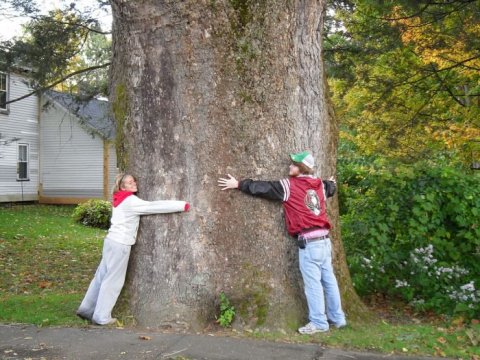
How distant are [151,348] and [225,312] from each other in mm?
898

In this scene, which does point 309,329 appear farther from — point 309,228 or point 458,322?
point 458,322

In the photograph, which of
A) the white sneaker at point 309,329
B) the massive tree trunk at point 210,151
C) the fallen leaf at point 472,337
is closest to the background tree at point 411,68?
the massive tree trunk at point 210,151

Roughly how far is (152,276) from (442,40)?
38.4 ft

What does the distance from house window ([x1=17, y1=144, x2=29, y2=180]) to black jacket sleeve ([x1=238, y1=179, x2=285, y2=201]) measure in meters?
26.1

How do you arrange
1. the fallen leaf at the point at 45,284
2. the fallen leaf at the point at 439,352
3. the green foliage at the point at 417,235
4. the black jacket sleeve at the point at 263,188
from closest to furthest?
the fallen leaf at the point at 439,352
the black jacket sleeve at the point at 263,188
the green foliage at the point at 417,235
the fallen leaf at the point at 45,284

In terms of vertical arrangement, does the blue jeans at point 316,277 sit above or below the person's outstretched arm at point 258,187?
below

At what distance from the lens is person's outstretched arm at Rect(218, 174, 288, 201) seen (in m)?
5.61

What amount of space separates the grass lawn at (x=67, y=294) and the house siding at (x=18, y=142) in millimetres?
6773

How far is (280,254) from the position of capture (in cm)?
577

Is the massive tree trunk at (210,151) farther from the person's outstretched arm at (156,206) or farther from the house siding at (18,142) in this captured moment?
the house siding at (18,142)

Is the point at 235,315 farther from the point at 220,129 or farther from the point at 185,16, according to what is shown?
the point at 185,16

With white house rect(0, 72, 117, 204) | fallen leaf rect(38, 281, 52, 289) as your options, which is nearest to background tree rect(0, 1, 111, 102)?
fallen leaf rect(38, 281, 52, 289)

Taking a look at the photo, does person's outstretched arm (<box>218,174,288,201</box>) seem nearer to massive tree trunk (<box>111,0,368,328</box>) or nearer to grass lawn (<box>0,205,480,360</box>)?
massive tree trunk (<box>111,0,368,328</box>)

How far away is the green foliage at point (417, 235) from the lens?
740 cm
